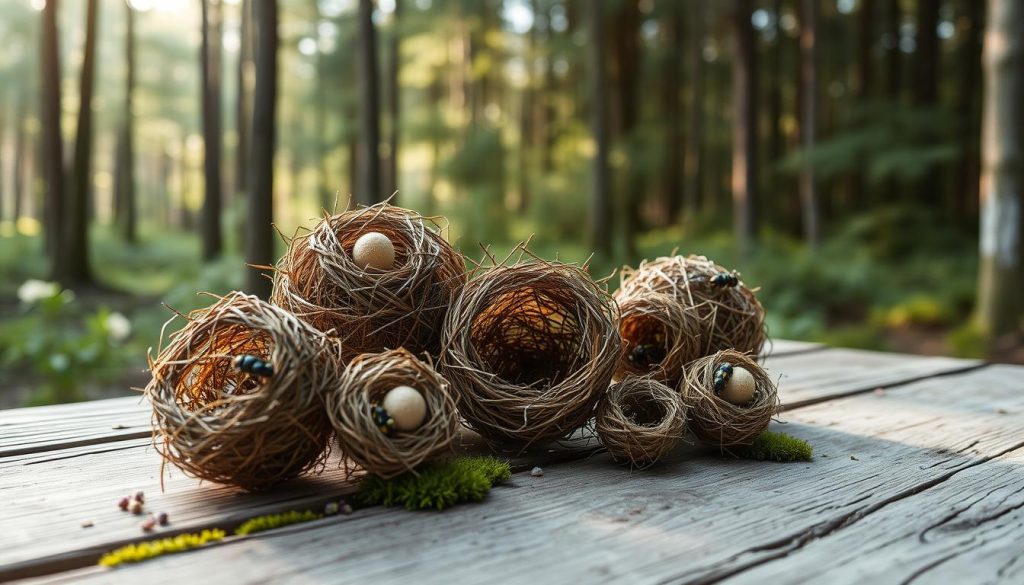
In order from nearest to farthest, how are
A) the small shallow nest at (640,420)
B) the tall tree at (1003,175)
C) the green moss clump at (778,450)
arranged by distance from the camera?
the small shallow nest at (640,420) → the green moss clump at (778,450) → the tall tree at (1003,175)

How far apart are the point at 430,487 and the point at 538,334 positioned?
733mm

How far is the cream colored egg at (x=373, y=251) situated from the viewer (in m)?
1.87

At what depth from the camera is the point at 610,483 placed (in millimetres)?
1734

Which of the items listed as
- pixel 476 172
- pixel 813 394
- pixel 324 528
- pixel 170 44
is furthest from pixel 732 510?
pixel 170 44

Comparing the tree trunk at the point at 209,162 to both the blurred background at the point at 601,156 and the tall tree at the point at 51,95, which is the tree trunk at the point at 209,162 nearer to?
the blurred background at the point at 601,156

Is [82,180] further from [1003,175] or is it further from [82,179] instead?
[1003,175]

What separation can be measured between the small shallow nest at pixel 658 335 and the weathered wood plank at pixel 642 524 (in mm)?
307

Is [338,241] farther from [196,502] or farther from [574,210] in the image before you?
[574,210]

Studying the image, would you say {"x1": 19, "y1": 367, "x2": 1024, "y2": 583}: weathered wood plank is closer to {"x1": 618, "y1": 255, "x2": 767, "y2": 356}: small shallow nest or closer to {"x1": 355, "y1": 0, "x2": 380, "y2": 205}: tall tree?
{"x1": 618, "y1": 255, "x2": 767, "y2": 356}: small shallow nest

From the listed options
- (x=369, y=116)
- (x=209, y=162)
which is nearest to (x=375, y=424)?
(x=369, y=116)

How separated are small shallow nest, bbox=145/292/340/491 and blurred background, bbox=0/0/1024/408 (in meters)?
4.30

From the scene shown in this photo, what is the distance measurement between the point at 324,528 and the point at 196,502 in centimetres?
33

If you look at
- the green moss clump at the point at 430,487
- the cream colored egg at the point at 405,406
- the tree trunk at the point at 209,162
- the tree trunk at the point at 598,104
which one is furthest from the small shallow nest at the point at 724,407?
the tree trunk at the point at 209,162

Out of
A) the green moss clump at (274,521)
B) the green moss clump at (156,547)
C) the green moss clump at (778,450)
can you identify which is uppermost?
the green moss clump at (156,547)
